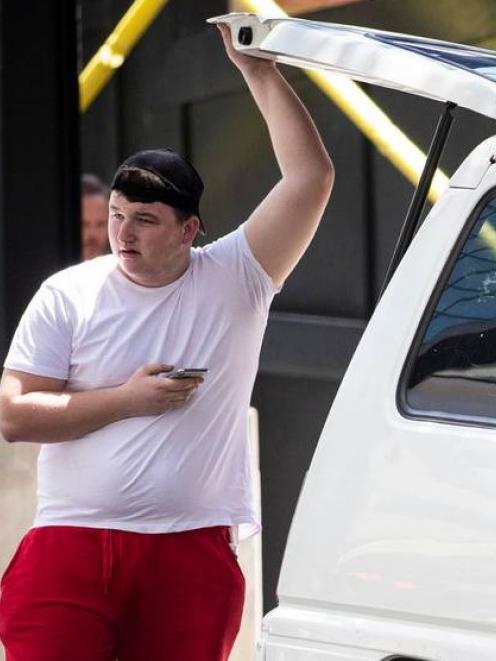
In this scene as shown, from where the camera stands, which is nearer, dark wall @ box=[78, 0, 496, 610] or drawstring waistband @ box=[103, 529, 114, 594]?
drawstring waistband @ box=[103, 529, 114, 594]

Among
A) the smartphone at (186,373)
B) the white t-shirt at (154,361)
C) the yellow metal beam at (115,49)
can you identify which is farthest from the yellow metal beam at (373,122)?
the smartphone at (186,373)

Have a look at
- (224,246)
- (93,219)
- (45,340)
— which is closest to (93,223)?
(93,219)

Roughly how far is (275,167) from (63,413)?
3.93m

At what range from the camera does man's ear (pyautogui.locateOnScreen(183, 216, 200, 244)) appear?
3.90 metres

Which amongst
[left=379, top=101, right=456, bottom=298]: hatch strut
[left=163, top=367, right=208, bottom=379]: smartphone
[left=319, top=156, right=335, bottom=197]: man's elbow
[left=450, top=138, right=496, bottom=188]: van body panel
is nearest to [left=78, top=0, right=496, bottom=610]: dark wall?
[left=319, top=156, right=335, bottom=197]: man's elbow

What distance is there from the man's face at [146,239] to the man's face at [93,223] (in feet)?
9.09

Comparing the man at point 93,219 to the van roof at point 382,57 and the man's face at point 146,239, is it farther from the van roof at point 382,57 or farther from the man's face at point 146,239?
the van roof at point 382,57

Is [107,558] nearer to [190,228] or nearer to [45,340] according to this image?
[45,340]

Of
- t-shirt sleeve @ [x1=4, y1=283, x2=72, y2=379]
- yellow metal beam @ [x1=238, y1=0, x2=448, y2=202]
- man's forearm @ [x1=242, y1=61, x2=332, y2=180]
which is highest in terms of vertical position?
yellow metal beam @ [x1=238, y1=0, x2=448, y2=202]

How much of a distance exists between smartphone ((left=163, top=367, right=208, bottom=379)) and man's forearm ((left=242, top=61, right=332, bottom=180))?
50 centimetres

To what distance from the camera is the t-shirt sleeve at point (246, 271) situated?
3.93 m

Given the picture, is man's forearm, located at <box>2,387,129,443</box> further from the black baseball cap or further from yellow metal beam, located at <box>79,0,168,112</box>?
yellow metal beam, located at <box>79,0,168,112</box>

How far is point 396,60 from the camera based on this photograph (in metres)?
3.11

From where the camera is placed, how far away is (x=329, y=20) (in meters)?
7.36
